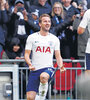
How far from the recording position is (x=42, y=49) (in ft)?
23.8

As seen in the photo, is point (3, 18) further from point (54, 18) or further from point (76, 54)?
point (76, 54)

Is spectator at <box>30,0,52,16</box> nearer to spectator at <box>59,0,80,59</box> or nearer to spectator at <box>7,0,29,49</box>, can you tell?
spectator at <box>7,0,29,49</box>

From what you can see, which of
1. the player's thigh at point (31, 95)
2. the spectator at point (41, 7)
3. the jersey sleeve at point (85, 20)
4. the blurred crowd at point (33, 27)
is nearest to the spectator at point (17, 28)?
the blurred crowd at point (33, 27)

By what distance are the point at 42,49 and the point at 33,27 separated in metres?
1.86

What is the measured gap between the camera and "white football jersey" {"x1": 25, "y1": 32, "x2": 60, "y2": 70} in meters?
7.23

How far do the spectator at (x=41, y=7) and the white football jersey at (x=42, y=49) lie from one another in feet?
7.06

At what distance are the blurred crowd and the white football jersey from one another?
5.16 ft

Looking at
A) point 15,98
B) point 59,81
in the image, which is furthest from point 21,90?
point 15,98

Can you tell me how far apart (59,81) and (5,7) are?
2.47 metres

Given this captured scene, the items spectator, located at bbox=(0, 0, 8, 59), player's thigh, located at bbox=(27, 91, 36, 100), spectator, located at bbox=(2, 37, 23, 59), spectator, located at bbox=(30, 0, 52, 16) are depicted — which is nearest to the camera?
player's thigh, located at bbox=(27, 91, 36, 100)

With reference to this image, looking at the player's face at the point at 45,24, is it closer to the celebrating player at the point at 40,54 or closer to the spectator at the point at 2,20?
the celebrating player at the point at 40,54

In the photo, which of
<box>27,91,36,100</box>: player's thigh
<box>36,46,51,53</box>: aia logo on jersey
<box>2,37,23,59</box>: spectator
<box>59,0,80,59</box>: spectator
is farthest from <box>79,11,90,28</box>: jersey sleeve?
<box>2,37,23,59</box>: spectator

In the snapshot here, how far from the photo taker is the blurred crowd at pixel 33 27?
29.3 ft

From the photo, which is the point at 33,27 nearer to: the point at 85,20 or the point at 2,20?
the point at 2,20
